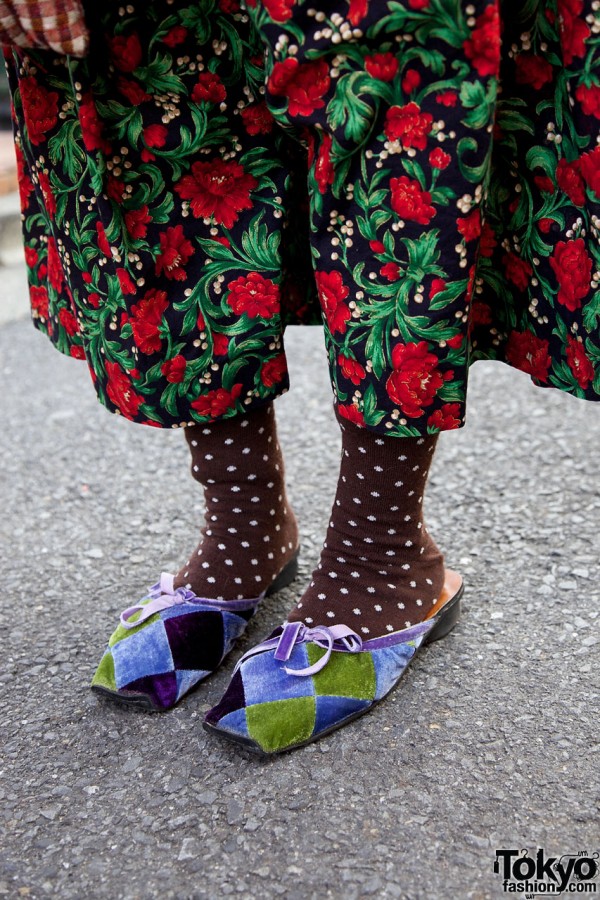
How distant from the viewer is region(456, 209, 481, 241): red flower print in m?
0.75

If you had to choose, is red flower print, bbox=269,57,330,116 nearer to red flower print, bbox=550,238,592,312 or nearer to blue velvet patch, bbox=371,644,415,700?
red flower print, bbox=550,238,592,312

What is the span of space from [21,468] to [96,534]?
32cm

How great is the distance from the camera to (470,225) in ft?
2.47

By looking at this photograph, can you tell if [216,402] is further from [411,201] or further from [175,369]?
[411,201]

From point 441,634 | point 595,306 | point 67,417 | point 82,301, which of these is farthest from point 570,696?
point 67,417

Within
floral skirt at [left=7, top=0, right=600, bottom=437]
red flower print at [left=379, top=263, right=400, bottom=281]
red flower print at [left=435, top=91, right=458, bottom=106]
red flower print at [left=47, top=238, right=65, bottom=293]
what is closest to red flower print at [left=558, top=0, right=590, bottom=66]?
floral skirt at [left=7, top=0, right=600, bottom=437]

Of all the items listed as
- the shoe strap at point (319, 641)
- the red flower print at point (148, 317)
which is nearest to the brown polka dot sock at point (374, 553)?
the shoe strap at point (319, 641)

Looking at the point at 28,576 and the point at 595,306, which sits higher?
the point at 595,306

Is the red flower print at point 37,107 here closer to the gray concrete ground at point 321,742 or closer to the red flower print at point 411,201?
the red flower print at point 411,201

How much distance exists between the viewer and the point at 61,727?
0.96 meters

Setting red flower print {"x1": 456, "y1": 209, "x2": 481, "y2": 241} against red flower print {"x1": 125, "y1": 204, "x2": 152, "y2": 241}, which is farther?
red flower print {"x1": 125, "y1": 204, "x2": 152, "y2": 241}

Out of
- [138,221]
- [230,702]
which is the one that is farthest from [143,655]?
[138,221]

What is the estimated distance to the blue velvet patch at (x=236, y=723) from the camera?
88 cm

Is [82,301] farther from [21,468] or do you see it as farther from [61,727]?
[21,468]
